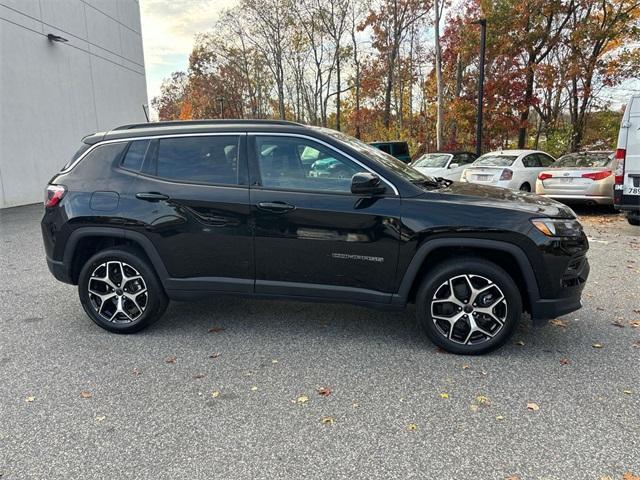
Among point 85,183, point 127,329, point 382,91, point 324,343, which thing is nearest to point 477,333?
point 324,343

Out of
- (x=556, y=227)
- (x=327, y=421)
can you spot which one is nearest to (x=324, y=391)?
(x=327, y=421)

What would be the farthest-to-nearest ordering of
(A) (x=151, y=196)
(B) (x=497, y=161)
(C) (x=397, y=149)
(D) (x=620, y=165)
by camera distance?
(C) (x=397, y=149) < (B) (x=497, y=161) < (D) (x=620, y=165) < (A) (x=151, y=196)

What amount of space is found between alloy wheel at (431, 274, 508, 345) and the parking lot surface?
21 centimetres

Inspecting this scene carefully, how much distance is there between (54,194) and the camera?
4.02 metres

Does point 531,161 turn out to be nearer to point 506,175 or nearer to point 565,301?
point 506,175

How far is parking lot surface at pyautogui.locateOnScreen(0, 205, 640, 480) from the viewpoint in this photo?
7.74 feet

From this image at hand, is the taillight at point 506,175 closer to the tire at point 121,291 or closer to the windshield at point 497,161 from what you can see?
the windshield at point 497,161

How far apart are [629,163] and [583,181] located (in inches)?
93.3

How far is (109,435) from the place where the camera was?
260 cm

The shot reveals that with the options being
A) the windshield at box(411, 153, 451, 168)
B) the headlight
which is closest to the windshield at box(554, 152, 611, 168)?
the windshield at box(411, 153, 451, 168)

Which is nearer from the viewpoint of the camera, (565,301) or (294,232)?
(565,301)

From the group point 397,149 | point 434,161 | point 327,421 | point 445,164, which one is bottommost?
point 327,421

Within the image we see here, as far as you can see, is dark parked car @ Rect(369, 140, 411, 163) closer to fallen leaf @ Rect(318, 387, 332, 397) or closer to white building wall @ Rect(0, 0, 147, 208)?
white building wall @ Rect(0, 0, 147, 208)

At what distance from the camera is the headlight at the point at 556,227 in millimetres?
3305
